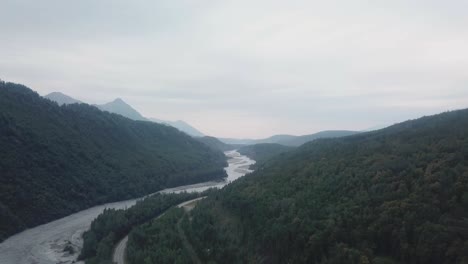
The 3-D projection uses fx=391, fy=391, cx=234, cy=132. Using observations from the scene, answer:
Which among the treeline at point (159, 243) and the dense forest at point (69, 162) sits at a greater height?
the dense forest at point (69, 162)

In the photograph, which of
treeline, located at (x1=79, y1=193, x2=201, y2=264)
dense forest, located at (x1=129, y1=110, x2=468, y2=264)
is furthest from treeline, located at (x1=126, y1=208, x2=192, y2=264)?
treeline, located at (x1=79, y1=193, x2=201, y2=264)

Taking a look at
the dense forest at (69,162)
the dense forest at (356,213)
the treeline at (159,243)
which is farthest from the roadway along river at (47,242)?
the dense forest at (356,213)

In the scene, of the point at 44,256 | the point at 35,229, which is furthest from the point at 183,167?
the point at 44,256

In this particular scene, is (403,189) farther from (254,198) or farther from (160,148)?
(160,148)

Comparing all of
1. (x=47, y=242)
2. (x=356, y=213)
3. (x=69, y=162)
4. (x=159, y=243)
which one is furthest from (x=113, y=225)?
(x=356, y=213)

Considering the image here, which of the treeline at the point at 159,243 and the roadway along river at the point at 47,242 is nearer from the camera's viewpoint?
the treeline at the point at 159,243

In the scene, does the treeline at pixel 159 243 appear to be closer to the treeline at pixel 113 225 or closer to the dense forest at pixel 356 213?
the dense forest at pixel 356 213
